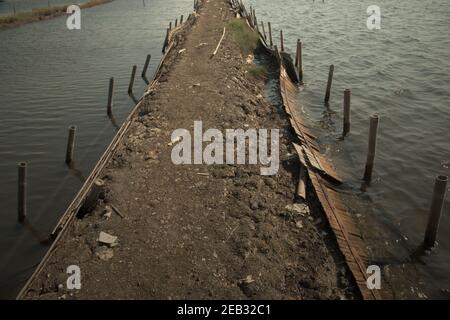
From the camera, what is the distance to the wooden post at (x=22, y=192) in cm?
911

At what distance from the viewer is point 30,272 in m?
8.81

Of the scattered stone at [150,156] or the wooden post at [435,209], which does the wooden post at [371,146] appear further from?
the scattered stone at [150,156]

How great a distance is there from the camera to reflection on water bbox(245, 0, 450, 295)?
10.1 metres

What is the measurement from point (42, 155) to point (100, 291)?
27.8ft

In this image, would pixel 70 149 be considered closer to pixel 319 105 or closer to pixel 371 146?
pixel 371 146

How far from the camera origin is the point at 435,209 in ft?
26.4

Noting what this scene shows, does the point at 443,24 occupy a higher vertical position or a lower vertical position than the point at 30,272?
higher

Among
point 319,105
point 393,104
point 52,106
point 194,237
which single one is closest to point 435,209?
point 194,237

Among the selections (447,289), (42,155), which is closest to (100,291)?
(447,289)

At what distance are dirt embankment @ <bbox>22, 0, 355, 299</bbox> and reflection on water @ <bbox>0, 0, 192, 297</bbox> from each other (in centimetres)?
194

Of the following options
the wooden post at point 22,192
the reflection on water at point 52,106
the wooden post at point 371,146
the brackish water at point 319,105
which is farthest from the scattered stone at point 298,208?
the wooden post at point 22,192

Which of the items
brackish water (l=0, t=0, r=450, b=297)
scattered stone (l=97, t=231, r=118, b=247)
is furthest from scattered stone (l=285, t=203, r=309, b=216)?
scattered stone (l=97, t=231, r=118, b=247)
